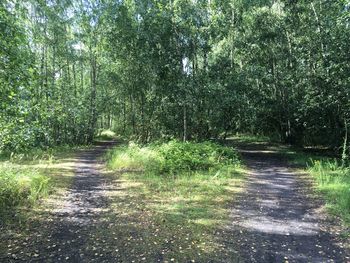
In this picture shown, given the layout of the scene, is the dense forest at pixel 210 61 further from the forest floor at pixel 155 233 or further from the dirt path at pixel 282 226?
the forest floor at pixel 155 233

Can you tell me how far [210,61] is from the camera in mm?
21078

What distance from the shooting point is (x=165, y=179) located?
1116cm

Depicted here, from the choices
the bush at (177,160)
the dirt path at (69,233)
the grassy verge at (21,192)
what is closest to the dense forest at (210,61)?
the bush at (177,160)

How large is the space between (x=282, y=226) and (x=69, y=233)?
3954 mm

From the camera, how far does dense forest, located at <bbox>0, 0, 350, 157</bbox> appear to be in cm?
1731

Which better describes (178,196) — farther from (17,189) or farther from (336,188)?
(336,188)

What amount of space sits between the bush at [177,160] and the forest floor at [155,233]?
2.80 metres

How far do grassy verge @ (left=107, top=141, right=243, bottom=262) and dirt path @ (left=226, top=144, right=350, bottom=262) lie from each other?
1.31ft

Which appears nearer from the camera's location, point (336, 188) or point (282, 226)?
point (282, 226)

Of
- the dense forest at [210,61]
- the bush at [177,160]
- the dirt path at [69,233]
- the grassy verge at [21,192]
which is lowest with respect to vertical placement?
the dirt path at [69,233]

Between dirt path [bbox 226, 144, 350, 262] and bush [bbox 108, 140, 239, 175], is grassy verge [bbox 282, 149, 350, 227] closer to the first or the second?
dirt path [bbox 226, 144, 350, 262]

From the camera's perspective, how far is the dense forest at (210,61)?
56.8 ft

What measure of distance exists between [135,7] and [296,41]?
373 inches

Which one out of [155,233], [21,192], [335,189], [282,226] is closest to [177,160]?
[335,189]
